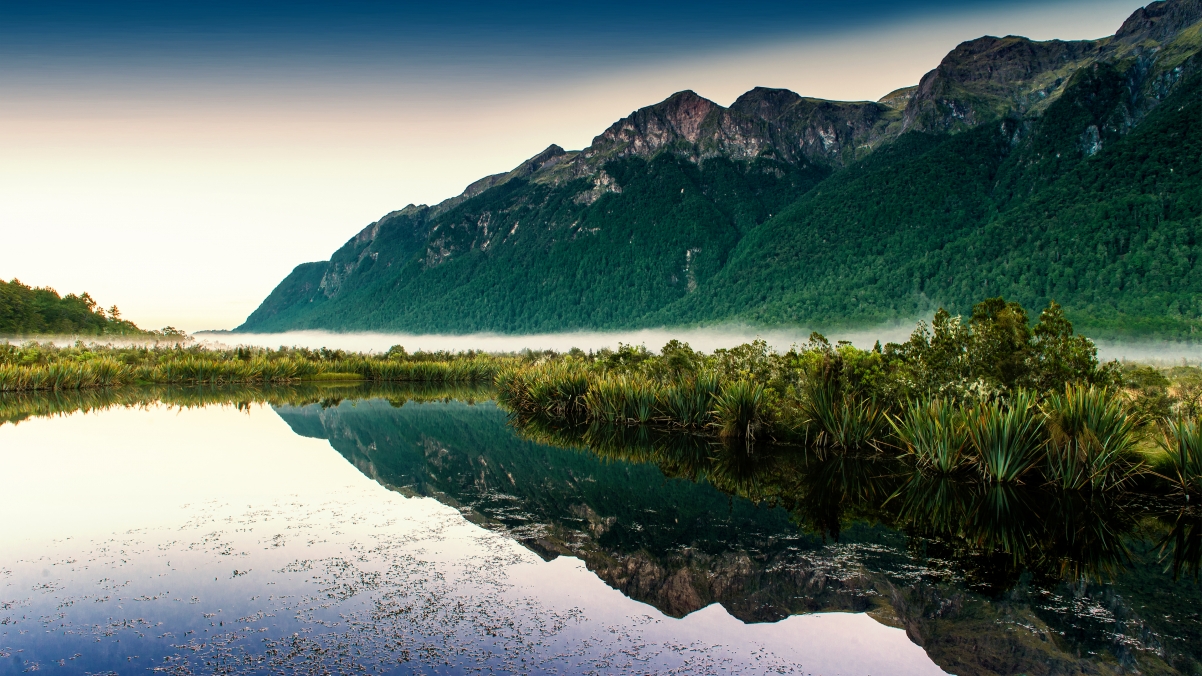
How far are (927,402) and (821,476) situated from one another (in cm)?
257

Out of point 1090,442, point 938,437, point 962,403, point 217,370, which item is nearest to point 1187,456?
point 1090,442

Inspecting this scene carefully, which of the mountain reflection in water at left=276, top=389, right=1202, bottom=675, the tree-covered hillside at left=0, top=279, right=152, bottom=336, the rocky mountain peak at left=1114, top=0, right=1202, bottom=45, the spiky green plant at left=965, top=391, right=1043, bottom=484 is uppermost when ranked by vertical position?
the rocky mountain peak at left=1114, top=0, right=1202, bottom=45

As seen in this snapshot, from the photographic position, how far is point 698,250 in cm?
17200

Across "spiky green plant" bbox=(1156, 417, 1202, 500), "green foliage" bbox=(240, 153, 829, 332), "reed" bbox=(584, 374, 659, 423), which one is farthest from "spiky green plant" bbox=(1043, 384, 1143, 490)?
"green foliage" bbox=(240, 153, 829, 332)

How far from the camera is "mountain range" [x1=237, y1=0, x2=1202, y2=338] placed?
10012 cm

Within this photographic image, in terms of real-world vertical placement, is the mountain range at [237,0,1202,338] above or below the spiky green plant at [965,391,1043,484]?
above

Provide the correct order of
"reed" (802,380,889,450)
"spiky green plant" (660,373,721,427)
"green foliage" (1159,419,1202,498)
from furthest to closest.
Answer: "spiky green plant" (660,373,721,427), "reed" (802,380,889,450), "green foliage" (1159,419,1202,498)

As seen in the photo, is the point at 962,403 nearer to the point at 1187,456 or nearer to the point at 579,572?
the point at 1187,456

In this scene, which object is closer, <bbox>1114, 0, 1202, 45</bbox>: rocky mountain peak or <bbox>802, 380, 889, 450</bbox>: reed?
A: <bbox>802, 380, 889, 450</bbox>: reed

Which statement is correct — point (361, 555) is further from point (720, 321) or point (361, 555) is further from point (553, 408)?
point (720, 321)

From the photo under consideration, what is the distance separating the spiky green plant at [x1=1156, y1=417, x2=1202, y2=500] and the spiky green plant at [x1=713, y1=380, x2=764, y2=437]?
8.76 metres

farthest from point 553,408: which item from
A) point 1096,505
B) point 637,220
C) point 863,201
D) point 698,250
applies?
point 637,220

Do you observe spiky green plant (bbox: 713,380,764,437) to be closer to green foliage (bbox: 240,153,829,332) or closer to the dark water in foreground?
the dark water in foreground

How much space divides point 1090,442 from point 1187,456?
1.28 m
